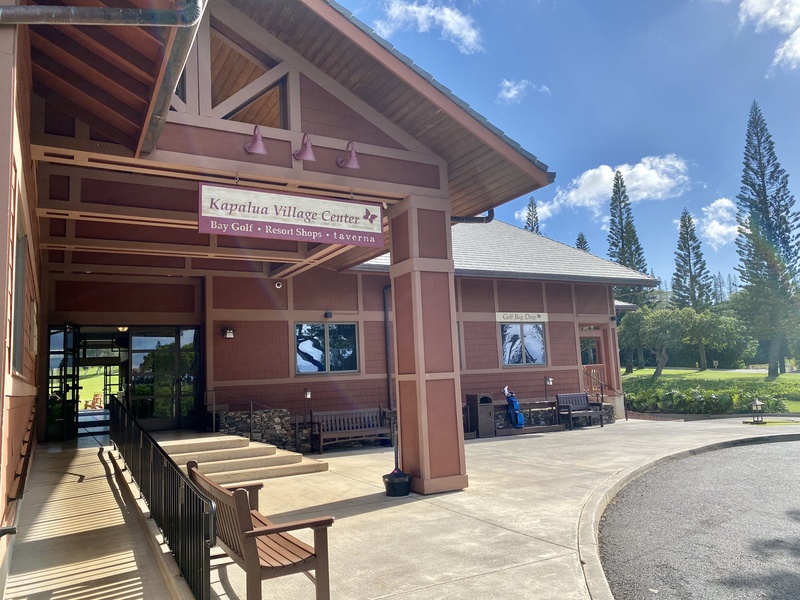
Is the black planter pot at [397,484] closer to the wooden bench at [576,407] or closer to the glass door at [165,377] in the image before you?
the glass door at [165,377]

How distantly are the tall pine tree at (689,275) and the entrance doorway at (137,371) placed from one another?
150ft

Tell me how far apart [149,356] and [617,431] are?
11288mm

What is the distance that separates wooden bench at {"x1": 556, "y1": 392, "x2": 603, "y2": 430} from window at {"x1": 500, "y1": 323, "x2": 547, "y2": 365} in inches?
50.3

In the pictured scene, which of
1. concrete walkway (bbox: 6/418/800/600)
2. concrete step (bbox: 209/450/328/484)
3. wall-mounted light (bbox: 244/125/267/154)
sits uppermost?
wall-mounted light (bbox: 244/125/267/154)

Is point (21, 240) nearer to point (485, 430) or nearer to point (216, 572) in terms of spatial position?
point (216, 572)

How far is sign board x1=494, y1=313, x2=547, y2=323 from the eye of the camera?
16.3 metres

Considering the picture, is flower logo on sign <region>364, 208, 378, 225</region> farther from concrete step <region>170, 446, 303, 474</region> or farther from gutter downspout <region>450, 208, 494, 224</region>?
concrete step <region>170, 446, 303, 474</region>

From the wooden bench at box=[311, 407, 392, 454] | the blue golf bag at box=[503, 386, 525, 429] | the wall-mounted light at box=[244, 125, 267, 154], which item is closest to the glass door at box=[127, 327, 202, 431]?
the wooden bench at box=[311, 407, 392, 454]

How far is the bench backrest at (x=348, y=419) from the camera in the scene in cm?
1277

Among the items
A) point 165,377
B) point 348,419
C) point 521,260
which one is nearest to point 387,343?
point 348,419

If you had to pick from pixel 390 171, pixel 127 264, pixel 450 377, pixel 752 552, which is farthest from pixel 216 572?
pixel 127 264

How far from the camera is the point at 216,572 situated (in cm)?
480

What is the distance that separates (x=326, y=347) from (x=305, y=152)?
742cm

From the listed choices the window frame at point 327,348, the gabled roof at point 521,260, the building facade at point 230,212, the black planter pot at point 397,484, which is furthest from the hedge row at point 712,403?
the black planter pot at point 397,484
